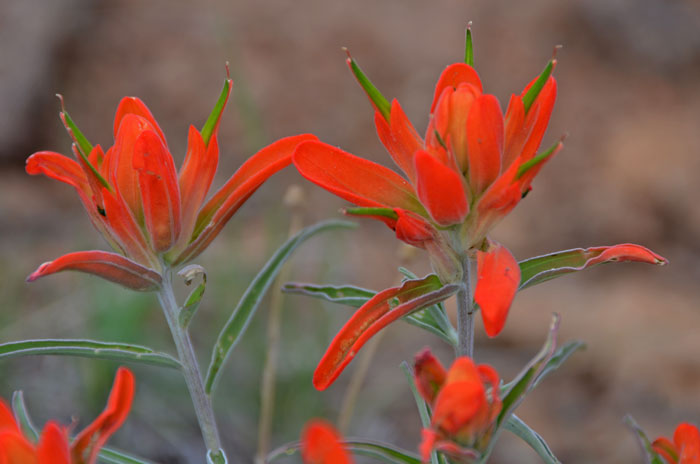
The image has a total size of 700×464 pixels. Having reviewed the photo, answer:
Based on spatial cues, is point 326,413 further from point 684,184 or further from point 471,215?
point 684,184

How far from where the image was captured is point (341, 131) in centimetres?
375

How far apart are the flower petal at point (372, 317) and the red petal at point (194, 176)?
0.24m

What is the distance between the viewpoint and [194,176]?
0.82 metres

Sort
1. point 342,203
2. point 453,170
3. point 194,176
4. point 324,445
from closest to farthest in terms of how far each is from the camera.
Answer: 1. point 324,445
2. point 453,170
3. point 194,176
4. point 342,203

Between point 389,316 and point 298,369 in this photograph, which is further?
point 298,369

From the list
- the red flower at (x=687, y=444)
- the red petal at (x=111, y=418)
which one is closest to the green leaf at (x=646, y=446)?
the red flower at (x=687, y=444)

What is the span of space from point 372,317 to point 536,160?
214 mm

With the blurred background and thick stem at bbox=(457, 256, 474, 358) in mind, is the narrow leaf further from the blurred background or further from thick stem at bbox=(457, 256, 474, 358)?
the blurred background

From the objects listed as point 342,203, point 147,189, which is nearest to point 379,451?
point 147,189

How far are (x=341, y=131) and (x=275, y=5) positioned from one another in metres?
0.85

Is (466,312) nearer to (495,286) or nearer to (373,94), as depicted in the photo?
(495,286)

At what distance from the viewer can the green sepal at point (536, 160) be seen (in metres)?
0.64

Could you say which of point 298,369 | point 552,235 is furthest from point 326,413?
point 552,235

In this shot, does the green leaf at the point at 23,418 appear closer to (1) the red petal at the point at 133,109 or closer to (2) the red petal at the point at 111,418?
(2) the red petal at the point at 111,418
